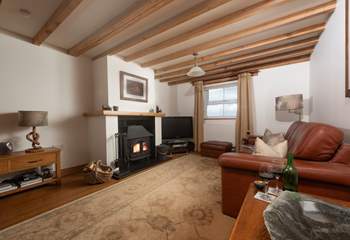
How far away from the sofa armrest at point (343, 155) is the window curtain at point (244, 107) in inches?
109

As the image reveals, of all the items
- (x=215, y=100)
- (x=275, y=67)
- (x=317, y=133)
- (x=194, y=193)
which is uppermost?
(x=275, y=67)

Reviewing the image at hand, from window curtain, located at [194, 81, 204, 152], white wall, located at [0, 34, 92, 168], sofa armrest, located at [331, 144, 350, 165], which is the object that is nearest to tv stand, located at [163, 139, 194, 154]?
window curtain, located at [194, 81, 204, 152]

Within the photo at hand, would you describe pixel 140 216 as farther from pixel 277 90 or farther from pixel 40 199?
pixel 277 90

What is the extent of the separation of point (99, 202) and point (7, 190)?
137 centimetres

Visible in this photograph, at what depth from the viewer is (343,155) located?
139 cm

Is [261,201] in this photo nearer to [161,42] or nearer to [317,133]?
[317,133]

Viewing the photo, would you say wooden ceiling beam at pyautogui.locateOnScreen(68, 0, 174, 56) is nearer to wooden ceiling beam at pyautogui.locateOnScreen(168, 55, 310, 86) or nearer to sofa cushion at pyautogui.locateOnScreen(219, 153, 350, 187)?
sofa cushion at pyautogui.locateOnScreen(219, 153, 350, 187)

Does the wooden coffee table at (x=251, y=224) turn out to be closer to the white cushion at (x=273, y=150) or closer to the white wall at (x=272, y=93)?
the white cushion at (x=273, y=150)

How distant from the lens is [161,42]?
287cm

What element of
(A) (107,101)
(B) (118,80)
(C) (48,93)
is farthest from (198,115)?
(C) (48,93)

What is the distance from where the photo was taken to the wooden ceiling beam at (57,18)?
1831 millimetres

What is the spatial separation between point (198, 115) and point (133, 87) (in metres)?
2.25

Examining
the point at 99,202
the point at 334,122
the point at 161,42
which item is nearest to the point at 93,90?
the point at 161,42

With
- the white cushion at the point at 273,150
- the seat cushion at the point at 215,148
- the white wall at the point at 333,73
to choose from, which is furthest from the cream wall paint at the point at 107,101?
the white wall at the point at 333,73
